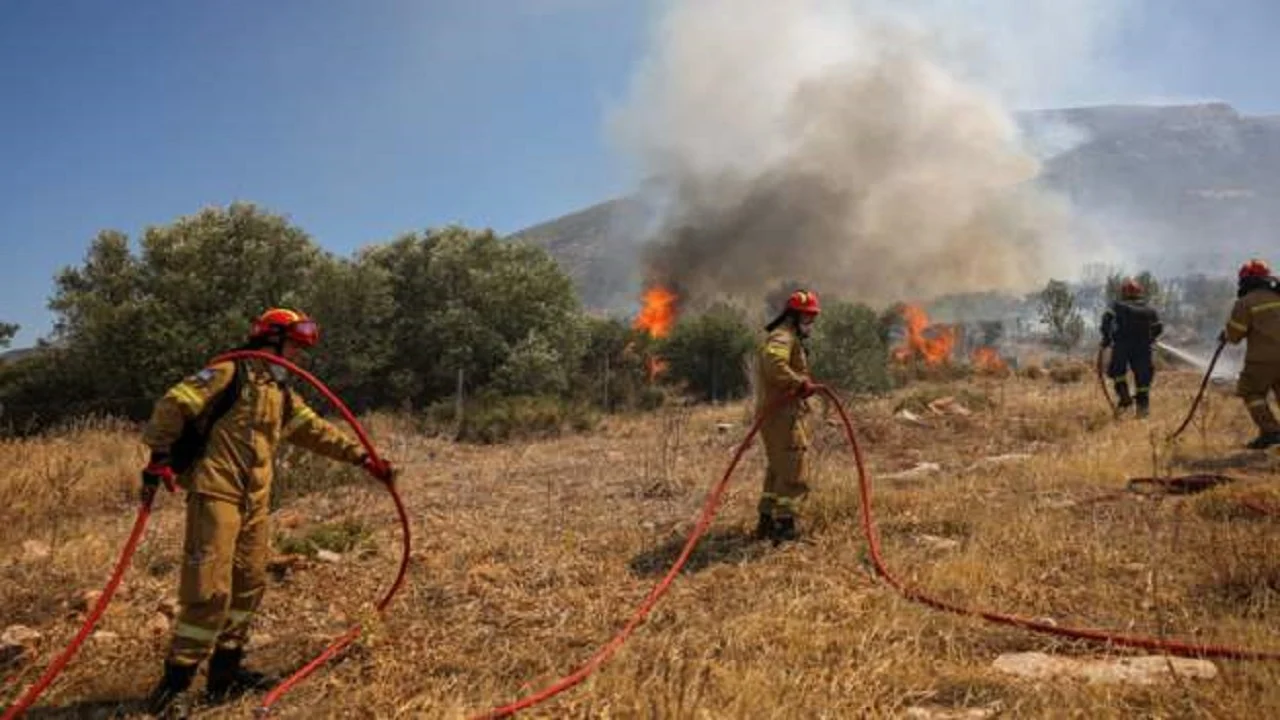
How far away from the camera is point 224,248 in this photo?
17.2 meters

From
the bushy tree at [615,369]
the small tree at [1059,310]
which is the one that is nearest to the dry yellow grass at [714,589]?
the bushy tree at [615,369]

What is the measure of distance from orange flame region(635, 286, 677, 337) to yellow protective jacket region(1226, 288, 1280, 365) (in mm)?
23501

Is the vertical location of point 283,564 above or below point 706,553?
above

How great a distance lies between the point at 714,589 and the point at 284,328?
9.36 feet

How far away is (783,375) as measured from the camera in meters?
5.68

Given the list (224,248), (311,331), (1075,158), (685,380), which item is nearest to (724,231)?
(685,380)

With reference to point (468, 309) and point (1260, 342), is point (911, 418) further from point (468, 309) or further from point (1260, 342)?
point (468, 309)

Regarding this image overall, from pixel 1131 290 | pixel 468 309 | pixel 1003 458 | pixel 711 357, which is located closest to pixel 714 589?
pixel 1003 458

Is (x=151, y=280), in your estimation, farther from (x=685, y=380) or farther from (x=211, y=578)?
(x=211, y=578)

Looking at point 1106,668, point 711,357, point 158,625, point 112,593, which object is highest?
point 711,357

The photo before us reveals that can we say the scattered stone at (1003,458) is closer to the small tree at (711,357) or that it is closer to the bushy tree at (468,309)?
the bushy tree at (468,309)

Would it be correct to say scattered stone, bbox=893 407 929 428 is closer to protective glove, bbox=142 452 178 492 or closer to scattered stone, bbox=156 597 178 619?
scattered stone, bbox=156 597 178 619

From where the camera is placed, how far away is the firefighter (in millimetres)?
7945

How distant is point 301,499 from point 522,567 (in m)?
4.03
